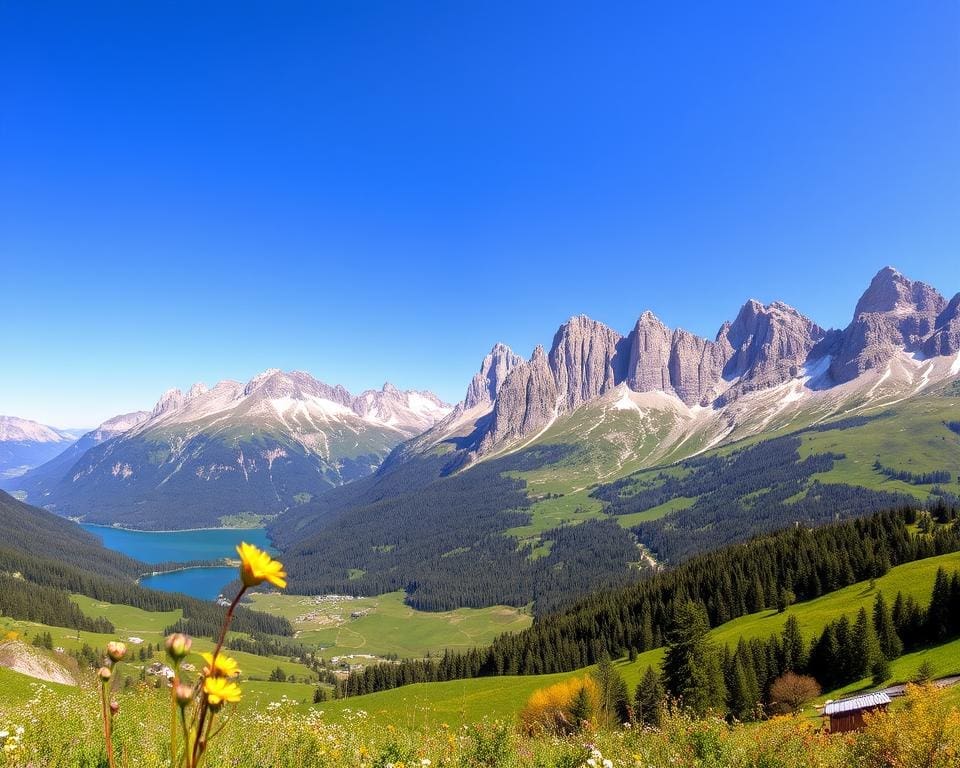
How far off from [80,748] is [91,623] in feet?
618

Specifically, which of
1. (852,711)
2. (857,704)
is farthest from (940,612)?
(852,711)

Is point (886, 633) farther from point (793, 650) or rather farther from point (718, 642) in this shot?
point (718, 642)

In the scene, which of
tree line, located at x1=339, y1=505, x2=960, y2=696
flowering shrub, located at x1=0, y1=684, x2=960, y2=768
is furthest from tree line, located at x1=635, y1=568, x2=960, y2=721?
flowering shrub, located at x1=0, y1=684, x2=960, y2=768

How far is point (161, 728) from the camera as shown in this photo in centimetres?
1037

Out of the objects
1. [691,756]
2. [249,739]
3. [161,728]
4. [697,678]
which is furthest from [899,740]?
[697,678]

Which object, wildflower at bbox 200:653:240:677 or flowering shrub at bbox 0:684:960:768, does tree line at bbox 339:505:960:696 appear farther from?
wildflower at bbox 200:653:240:677

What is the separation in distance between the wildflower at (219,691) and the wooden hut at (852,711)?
3738 cm

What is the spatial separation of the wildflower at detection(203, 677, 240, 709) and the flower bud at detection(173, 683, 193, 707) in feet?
0.42

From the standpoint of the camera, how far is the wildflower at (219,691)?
3836 mm

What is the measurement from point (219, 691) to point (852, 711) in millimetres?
39786

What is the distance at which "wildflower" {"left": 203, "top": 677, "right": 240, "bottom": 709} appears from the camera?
384cm

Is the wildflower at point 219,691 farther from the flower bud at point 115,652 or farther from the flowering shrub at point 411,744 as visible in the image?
the flowering shrub at point 411,744

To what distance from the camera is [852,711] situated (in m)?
30.6

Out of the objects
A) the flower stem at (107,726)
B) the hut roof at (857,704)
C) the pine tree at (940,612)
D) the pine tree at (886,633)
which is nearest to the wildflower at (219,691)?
the flower stem at (107,726)
